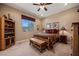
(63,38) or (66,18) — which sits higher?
(66,18)

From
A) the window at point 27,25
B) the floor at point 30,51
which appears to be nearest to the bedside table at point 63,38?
the floor at point 30,51

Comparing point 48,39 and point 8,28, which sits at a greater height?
point 8,28

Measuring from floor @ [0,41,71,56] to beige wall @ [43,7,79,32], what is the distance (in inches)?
17.0

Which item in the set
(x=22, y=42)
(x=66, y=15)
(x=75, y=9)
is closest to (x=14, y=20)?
(x=22, y=42)

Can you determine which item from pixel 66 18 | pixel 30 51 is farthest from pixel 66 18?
pixel 30 51

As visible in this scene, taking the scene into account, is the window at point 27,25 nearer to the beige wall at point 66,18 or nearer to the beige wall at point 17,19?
the beige wall at point 17,19

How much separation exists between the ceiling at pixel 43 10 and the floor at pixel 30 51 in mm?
722

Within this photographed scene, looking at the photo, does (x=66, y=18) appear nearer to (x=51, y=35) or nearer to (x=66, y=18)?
(x=66, y=18)

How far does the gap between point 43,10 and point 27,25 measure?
19.6 inches

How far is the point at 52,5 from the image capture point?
1.59 m

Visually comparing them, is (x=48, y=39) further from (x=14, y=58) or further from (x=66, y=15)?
(x=14, y=58)

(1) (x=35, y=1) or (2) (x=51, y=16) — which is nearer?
(1) (x=35, y=1)

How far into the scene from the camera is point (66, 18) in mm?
1579

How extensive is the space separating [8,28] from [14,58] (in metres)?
0.66
